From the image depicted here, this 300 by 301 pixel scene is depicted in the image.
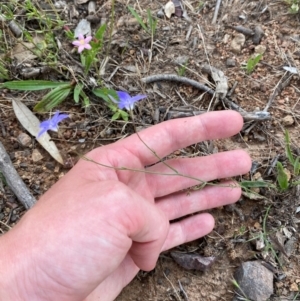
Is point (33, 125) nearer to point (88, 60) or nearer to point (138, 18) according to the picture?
point (88, 60)

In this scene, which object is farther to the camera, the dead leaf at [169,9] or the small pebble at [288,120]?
the dead leaf at [169,9]

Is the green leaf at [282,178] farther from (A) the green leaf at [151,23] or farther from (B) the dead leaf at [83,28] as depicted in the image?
(B) the dead leaf at [83,28]

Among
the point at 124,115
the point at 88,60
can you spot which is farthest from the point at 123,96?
the point at 88,60

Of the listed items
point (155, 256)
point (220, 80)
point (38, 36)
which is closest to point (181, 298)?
point (155, 256)

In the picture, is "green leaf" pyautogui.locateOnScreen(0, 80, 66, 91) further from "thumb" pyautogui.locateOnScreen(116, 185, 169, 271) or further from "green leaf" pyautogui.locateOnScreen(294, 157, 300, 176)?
"green leaf" pyautogui.locateOnScreen(294, 157, 300, 176)

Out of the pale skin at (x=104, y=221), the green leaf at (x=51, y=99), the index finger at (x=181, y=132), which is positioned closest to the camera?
the pale skin at (x=104, y=221)

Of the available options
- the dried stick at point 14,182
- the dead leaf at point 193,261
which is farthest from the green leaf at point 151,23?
the dead leaf at point 193,261
